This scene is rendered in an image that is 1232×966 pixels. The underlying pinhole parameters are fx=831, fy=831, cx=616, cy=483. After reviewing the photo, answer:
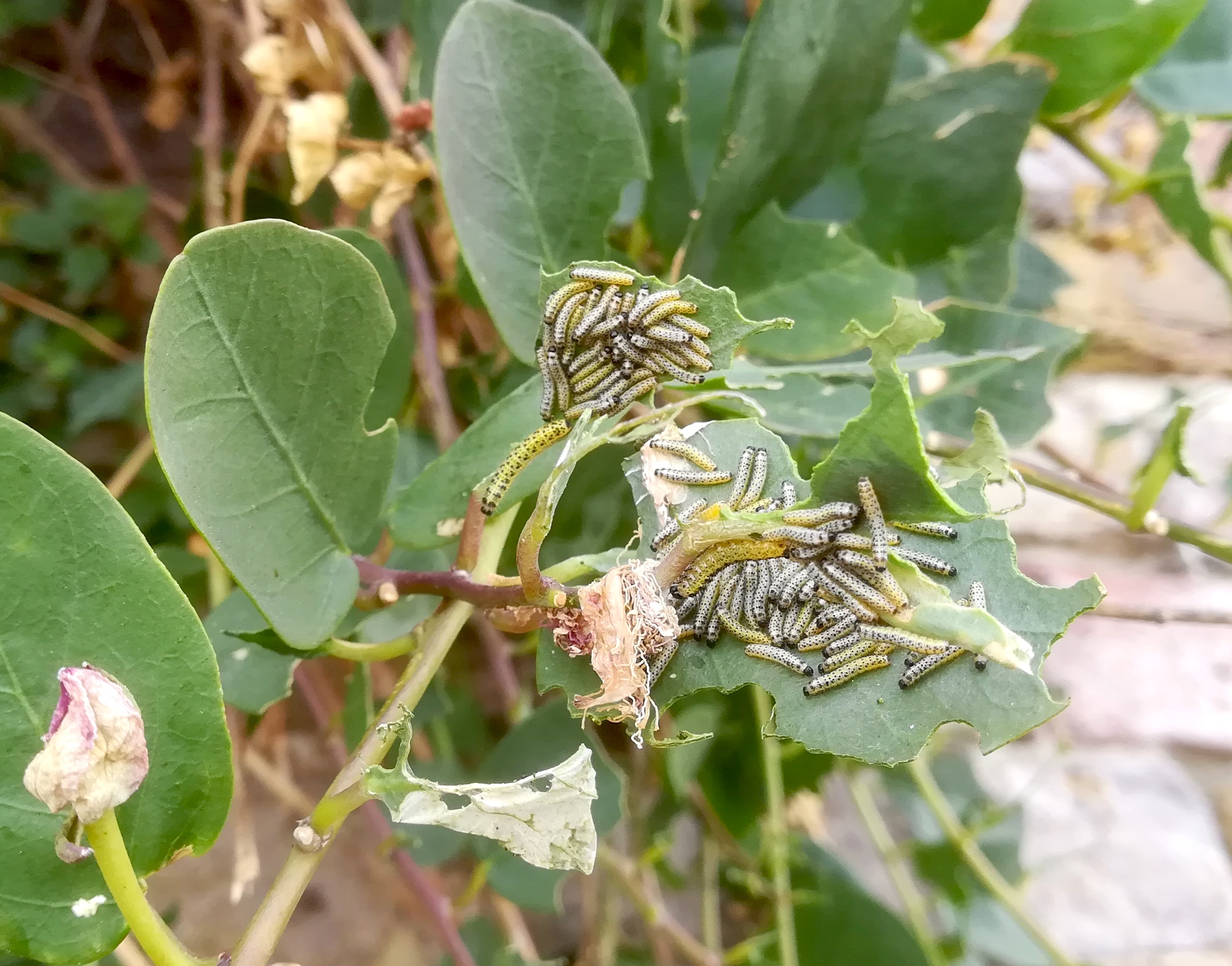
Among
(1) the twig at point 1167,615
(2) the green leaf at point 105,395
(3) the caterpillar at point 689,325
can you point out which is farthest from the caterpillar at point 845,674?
(2) the green leaf at point 105,395

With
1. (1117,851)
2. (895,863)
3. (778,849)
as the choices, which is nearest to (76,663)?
(778,849)

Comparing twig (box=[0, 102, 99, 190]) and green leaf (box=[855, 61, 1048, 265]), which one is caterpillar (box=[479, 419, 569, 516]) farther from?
twig (box=[0, 102, 99, 190])

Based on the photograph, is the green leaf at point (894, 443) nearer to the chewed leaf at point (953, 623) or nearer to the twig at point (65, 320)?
the chewed leaf at point (953, 623)

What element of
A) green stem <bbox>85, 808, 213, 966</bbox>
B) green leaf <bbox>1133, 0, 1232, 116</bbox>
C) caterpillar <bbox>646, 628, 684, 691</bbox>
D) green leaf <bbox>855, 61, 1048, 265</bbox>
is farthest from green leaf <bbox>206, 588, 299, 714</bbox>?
green leaf <bbox>1133, 0, 1232, 116</bbox>

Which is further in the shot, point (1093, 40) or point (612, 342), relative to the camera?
point (1093, 40)

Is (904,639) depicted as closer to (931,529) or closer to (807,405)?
(931,529)

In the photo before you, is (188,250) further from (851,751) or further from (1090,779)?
(1090,779)
